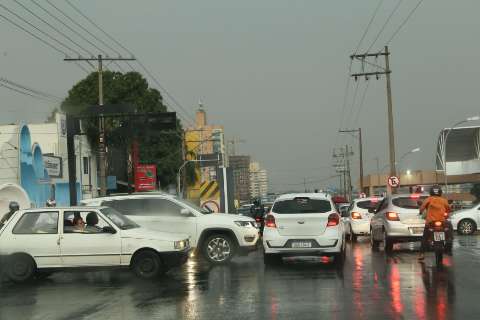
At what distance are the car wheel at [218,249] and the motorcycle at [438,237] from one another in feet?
15.8

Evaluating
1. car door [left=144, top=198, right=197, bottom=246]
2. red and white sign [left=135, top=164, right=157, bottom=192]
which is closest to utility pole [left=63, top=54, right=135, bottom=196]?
red and white sign [left=135, top=164, right=157, bottom=192]

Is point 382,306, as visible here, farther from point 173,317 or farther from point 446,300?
point 173,317

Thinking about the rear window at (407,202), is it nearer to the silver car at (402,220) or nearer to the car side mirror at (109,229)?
the silver car at (402,220)

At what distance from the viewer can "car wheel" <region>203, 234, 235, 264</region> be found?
16.2 m

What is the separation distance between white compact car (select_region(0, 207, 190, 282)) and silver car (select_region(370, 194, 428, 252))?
6.65 meters

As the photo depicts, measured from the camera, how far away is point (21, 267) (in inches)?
531

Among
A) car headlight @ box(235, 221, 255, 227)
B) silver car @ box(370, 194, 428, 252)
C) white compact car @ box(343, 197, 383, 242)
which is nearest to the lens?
car headlight @ box(235, 221, 255, 227)

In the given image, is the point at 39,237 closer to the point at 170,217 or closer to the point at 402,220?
the point at 170,217

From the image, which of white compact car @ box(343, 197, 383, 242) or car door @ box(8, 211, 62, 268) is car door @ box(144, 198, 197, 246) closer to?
car door @ box(8, 211, 62, 268)

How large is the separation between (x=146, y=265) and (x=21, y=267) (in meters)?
2.58

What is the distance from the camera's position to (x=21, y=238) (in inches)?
533

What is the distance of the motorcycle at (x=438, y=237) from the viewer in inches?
543

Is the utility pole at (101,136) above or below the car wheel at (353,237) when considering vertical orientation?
above

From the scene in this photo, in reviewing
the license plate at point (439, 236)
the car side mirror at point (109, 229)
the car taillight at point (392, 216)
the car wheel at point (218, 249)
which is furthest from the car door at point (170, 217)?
the license plate at point (439, 236)
